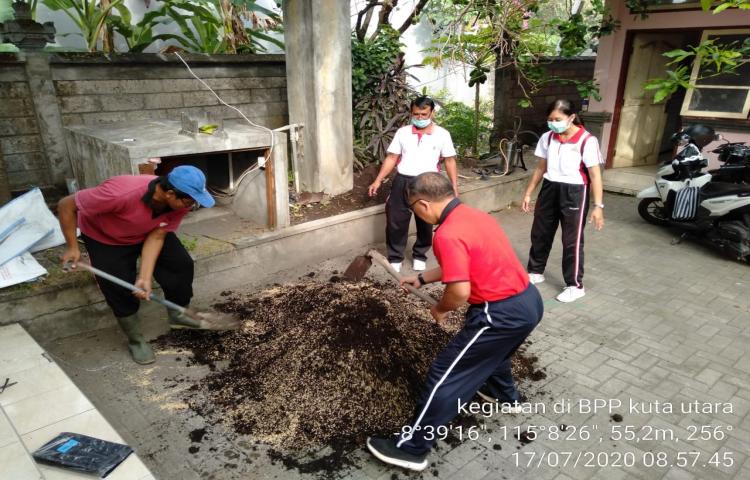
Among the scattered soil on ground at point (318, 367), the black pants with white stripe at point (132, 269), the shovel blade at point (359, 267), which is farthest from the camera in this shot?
the shovel blade at point (359, 267)

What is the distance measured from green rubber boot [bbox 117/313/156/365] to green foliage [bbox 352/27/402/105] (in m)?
4.55

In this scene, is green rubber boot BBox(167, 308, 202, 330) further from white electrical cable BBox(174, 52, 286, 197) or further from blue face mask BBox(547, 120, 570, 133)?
blue face mask BBox(547, 120, 570, 133)

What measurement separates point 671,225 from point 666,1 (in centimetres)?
371

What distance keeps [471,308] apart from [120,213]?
2.30m

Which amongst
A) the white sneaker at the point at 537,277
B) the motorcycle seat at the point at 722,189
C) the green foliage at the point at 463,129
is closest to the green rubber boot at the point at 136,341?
the white sneaker at the point at 537,277

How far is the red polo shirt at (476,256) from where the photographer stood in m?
2.53

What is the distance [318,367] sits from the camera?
3.54m

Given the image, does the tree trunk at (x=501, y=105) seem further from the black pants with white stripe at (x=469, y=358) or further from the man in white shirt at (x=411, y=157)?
the black pants with white stripe at (x=469, y=358)

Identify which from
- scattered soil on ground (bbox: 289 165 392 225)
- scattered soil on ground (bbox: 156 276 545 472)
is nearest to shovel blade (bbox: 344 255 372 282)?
scattered soil on ground (bbox: 156 276 545 472)

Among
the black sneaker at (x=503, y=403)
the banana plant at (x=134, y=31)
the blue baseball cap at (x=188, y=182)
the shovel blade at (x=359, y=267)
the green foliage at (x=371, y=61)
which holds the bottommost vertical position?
the black sneaker at (x=503, y=403)

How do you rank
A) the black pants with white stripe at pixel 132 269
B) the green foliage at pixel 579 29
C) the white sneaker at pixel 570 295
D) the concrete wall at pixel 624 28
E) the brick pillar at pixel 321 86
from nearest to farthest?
1. the black pants with white stripe at pixel 132 269
2. the white sneaker at pixel 570 295
3. the brick pillar at pixel 321 86
4. the concrete wall at pixel 624 28
5. the green foliage at pixel 579 29

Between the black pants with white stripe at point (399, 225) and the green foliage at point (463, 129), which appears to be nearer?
the black pants with white stripe at point (399, 225)

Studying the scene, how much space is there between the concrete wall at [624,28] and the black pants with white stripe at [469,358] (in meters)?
6.94

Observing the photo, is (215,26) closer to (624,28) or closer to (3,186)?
(3,186)
